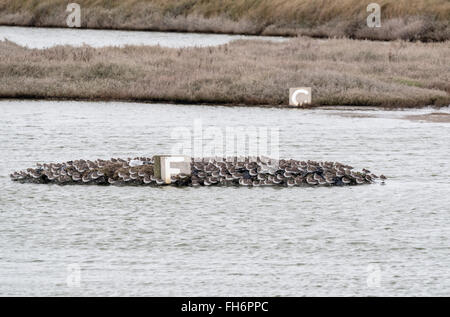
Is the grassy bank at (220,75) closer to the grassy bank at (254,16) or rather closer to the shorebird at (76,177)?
the shorebird at (76,177)

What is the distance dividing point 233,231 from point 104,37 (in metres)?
60.5

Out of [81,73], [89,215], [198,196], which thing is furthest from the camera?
[81,73]

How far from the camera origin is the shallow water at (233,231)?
13258 millimetres

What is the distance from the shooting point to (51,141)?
26875 millimetres

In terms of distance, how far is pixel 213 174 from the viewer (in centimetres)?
2038

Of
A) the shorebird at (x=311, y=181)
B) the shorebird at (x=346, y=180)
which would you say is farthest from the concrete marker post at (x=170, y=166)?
the shorebird at (x=346, y=180)

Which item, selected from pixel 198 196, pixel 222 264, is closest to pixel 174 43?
pixel 198 196

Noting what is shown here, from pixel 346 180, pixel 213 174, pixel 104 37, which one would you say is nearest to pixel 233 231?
pixel 213 174

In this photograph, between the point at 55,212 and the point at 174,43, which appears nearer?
the point at 55,212

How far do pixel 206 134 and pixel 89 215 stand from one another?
11.4 m

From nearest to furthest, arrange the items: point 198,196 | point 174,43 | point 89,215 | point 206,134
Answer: point 89,215 < point 198,196 < point 206,134 < point 174,43

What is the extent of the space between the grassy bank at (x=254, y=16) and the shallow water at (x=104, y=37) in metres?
3.65
